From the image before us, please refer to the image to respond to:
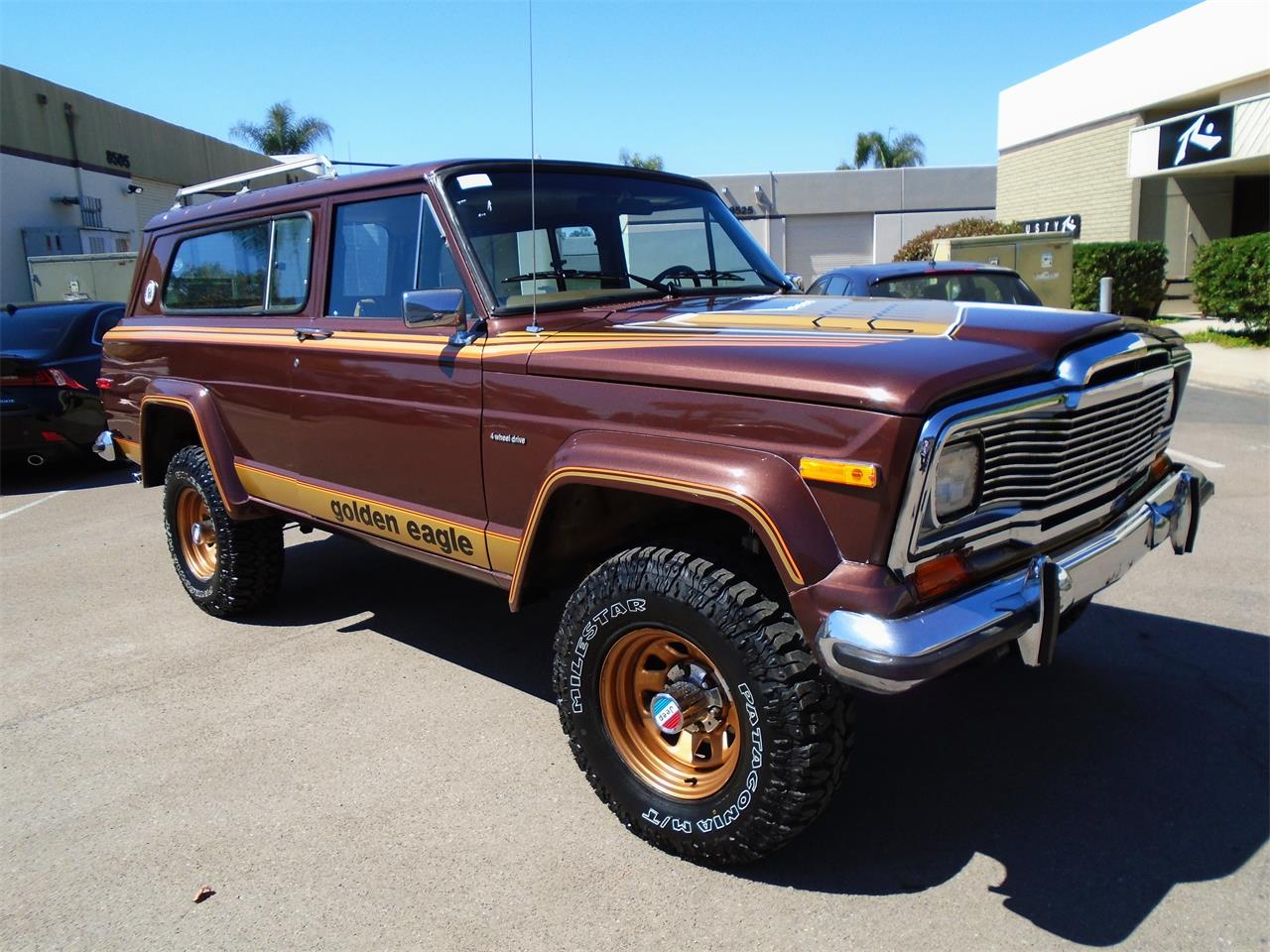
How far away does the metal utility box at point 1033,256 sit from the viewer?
45.4 feet

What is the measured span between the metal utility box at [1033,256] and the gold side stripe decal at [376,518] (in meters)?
11.5

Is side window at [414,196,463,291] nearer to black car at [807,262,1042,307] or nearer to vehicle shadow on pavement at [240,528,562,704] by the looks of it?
vehicle shadow on pavement at [240,528,562,704]

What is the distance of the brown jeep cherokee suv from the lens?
2.44m

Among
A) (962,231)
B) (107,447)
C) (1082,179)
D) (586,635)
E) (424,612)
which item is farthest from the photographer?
(962,231)

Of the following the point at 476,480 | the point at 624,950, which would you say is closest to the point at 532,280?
the point at 476,480

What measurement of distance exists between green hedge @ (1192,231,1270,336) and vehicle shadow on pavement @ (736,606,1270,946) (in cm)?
1359

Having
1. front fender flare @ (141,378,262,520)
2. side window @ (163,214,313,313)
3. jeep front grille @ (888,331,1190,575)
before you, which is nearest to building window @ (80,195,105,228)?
side window @ (163,214,313,313)

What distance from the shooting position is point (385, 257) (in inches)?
154

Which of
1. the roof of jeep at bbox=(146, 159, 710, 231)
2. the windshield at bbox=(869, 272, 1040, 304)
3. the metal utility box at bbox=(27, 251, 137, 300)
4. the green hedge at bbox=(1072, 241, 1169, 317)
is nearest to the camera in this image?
the roof of jeep at bbox=(146, 159, 710, 231)

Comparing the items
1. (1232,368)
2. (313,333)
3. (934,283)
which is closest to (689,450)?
(313,333)

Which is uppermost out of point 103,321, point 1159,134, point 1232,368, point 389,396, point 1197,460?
point 1159,134

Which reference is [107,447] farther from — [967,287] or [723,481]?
[967,287]

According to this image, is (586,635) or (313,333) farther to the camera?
(313,333)

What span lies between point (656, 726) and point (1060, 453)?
1424 mm
